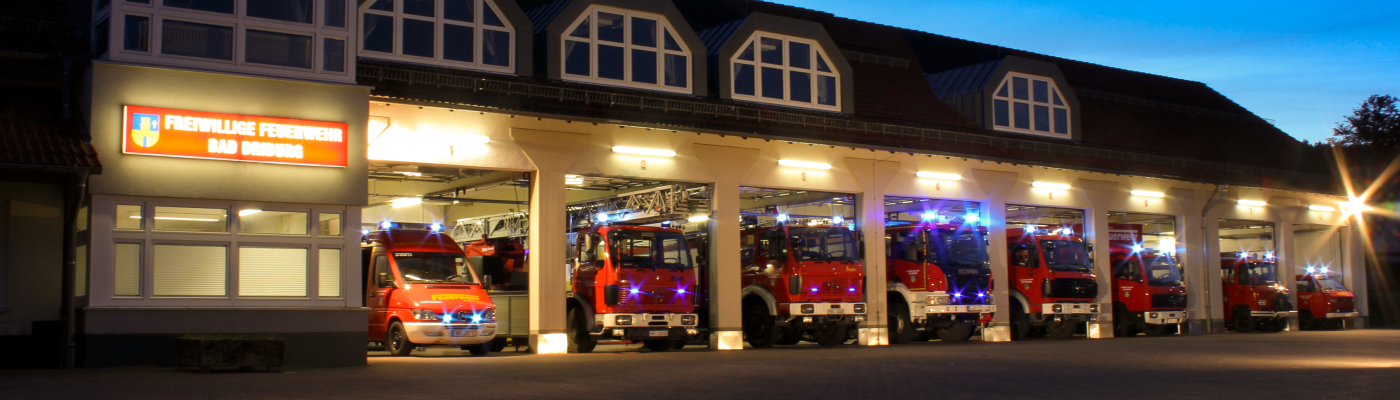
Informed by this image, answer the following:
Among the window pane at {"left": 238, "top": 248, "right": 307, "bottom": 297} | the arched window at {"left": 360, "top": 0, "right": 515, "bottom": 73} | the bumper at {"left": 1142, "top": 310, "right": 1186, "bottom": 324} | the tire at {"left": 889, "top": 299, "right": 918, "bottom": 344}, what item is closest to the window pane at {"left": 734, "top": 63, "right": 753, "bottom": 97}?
the arched window at {"left": 360, "top": 0, "right": 515, "bottom": 73}

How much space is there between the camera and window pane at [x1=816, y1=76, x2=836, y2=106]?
2317 centimetres

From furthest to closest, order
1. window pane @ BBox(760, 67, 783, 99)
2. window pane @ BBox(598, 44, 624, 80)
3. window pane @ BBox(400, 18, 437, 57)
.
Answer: window pane @ BBox(760, 67, 783, 99) → window pane @ BBox(598, 44, 624, 80) → window pane @ BBox(400, 18, 437, 57)

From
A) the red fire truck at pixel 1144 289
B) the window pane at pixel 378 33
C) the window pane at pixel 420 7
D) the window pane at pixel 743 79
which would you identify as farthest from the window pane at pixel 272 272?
the red fire truck at pixel 1144 289

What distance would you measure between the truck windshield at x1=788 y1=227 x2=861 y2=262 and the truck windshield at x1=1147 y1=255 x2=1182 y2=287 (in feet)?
30.9

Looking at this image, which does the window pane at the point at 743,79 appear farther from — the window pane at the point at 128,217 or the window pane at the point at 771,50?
the window pane at the point at 128,217

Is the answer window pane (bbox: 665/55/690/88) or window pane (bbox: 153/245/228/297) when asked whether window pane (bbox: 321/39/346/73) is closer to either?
window pane (bbox: 153/245/228/297)

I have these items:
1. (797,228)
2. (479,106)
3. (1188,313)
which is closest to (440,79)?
(479,106)

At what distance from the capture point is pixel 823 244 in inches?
849

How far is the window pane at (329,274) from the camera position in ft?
51.3

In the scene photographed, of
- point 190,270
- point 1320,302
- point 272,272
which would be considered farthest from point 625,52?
point 1320,302

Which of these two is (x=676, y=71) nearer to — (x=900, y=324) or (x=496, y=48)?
(x=496, y=48)

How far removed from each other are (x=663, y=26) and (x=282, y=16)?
753 cm

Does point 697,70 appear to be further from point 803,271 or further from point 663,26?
point 803,271

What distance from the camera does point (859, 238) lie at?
2255cm
